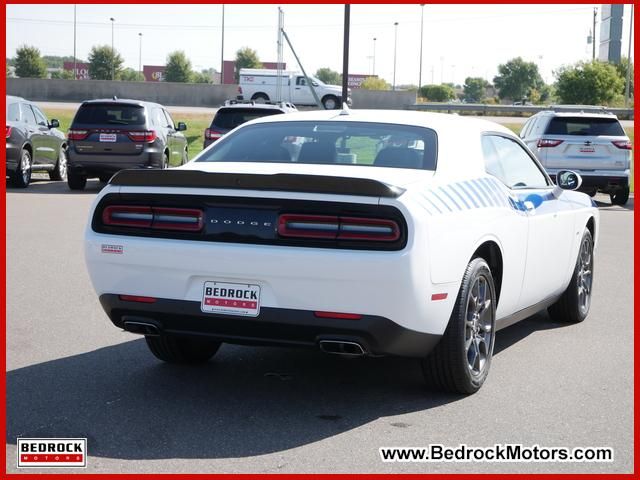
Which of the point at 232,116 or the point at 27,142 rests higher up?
the point at 232,116

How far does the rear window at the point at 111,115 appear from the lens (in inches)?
842

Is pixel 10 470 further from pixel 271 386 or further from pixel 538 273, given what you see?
pixel 538 273

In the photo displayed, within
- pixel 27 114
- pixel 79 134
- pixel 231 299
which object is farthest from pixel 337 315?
pixel 27 114

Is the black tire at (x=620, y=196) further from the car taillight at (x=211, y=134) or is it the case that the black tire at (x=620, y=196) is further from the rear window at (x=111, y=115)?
the rear window at (x=111, y=115)

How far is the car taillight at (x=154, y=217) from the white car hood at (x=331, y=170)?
284mm

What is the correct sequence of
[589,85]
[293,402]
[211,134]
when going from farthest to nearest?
1. [589,85]
2. [211,134]
3. [293,402]

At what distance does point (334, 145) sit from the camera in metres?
6.42

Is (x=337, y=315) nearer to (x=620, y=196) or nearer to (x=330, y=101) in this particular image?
(x=620, y=196)

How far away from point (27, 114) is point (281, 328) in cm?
1753

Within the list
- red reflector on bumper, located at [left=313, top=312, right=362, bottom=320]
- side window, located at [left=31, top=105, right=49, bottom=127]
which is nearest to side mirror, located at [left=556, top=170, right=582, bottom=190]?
red reflector on bumper, located at [left=313, top=312, right=362, bottom=320]

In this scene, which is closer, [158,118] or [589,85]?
[158,118]

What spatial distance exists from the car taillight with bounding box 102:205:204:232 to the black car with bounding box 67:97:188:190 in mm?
15714

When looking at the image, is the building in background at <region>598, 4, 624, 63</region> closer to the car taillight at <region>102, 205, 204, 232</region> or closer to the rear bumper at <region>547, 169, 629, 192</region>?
the rear bumper at <region>547, 169, 629, 192</region>

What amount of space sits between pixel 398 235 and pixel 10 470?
207cm
